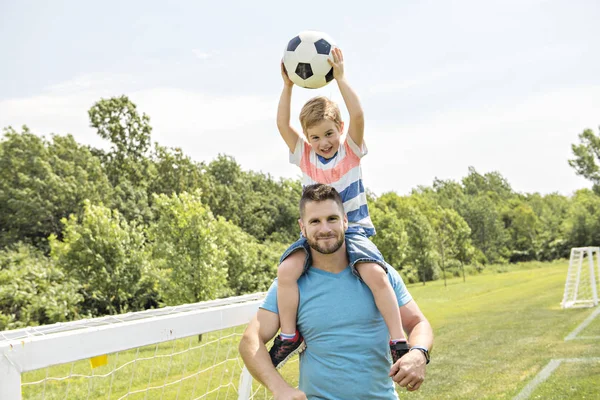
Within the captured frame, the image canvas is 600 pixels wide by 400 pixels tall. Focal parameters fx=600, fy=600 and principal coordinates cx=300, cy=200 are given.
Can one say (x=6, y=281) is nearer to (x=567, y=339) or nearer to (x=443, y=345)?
(x=443, y=345)

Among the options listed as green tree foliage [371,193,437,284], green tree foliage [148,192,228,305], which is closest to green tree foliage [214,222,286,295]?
green tree foliage [148,192,228,305]

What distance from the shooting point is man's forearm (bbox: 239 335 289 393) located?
3.04 meters

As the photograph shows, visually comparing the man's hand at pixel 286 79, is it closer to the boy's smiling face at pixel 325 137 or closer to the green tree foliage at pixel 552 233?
the boy's smiling face at pixel 325 137

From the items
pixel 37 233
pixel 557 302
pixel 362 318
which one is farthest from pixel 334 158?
pixel 37 233

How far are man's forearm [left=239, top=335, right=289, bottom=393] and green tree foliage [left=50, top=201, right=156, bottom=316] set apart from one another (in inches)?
721

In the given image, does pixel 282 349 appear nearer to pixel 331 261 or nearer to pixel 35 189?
pixel 331 261

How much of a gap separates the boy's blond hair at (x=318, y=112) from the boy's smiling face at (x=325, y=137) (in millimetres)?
25

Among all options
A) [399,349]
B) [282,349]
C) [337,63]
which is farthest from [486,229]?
[282,349]

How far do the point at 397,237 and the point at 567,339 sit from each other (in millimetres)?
26716

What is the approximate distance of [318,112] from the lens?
3.72 metres

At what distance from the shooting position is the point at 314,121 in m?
3.74

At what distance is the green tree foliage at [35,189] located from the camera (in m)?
35.8

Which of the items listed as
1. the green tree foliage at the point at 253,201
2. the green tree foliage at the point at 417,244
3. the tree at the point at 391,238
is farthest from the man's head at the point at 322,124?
the green tree foliage at the point at 253,201

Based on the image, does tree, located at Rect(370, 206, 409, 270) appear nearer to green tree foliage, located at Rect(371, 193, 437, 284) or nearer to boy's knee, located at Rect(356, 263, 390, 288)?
green tree foliage, located at Rect(371, 193, 437, 284)
